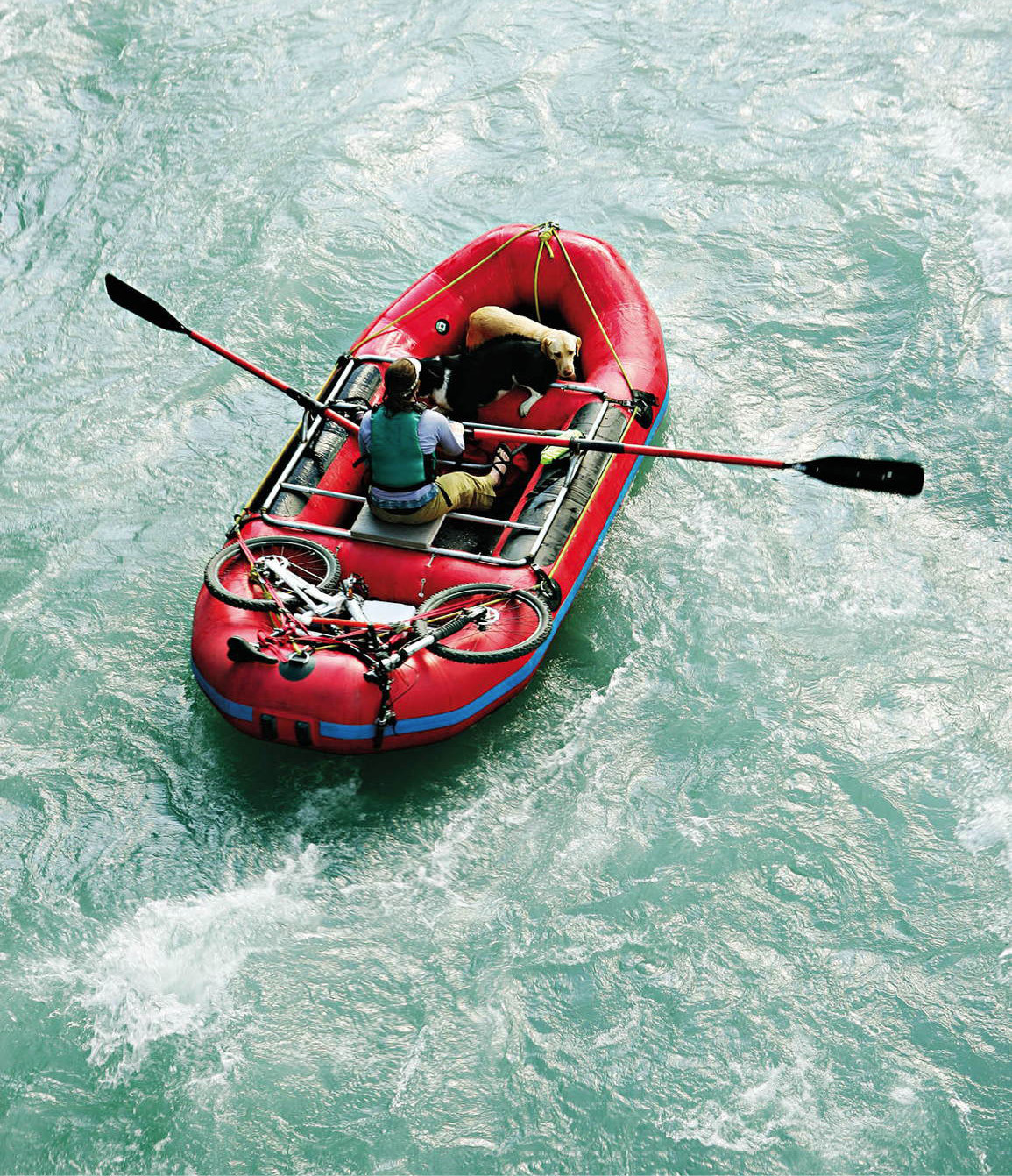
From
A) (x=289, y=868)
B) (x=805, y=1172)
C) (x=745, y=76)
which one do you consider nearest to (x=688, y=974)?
(x=805, y=1172)

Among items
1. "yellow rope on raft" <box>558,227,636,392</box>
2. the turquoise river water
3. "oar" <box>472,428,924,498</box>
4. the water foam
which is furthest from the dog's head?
the water foam

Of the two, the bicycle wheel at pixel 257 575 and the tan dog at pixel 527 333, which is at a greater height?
the tan dog at pixel 527 333

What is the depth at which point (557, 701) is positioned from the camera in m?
6.44

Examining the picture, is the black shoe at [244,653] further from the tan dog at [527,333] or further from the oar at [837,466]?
the tan dog at [527,333]

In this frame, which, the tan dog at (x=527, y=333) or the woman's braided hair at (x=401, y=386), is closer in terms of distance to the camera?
the woman's braided hair at (x=401, y=386)

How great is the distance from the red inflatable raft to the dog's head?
0.34 feet

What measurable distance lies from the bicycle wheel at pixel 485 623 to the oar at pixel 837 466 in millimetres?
851

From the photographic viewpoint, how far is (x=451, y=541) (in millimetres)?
6586

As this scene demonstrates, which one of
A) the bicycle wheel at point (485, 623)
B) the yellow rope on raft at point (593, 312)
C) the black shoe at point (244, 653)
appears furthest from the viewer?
the yellow rope on raft at point (593, 312)

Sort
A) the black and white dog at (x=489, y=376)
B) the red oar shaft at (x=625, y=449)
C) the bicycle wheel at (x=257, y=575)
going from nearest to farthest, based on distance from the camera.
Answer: the bicycle wheel at (x=257, y=575), the red oar shaft at (x=625, y=449), the black and white dog at (x=489, y=376)

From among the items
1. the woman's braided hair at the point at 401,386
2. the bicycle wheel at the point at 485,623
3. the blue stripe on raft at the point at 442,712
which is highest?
the woman's braided hair at the point at 401,386

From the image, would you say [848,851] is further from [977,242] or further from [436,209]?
[436,209]

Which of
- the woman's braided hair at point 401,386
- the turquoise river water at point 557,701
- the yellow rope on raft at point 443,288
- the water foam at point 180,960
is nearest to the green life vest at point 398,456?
the woman's braided hair at point 401,386

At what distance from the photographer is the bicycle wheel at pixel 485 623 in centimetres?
586
